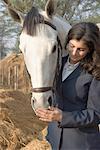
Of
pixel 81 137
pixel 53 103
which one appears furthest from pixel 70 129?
pixel 53 103

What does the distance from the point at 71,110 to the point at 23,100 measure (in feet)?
21.6

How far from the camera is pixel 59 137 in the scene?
223cm

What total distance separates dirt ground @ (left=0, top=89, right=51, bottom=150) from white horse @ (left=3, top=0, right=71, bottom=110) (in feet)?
8.98

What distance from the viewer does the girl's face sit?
7.13ft

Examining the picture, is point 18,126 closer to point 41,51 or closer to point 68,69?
point 41,51

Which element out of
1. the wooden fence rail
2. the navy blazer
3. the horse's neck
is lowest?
the wooden fence rail

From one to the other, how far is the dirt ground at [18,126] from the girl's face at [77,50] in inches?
121

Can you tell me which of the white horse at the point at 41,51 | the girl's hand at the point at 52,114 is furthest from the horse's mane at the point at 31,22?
the girl's hand at the point at 52,114

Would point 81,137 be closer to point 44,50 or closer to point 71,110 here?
point 71,110

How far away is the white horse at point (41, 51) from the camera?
95.7 inches

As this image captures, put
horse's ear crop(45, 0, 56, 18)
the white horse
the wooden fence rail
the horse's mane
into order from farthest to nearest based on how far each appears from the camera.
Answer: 1. the wooden fence rail
2. horse's ear crop(45, 0, 56, 18)
3. the horse's mane
4. the white horse

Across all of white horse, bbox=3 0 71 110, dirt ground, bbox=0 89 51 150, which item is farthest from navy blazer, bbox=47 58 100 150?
dirt ground, bbox=0 89 51 150

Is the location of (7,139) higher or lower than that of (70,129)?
lower

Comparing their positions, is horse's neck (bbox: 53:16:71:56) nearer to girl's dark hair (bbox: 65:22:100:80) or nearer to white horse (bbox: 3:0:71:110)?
white horse (bbox: 3:0:71:110)
